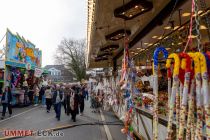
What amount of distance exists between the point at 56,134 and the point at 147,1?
5510 millimetres

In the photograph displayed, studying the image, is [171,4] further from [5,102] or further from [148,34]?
[5,102]

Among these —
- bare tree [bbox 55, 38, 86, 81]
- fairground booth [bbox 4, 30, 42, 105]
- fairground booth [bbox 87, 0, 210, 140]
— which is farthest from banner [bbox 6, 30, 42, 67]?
bare tree [bbox 55, 38, 86, 81]

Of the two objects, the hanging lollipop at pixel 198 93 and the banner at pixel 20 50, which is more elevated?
the banner at pixel 20 50

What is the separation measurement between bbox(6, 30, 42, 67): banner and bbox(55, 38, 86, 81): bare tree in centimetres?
3971

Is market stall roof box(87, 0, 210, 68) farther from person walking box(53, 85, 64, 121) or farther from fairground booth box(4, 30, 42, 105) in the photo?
fairground booth box(4, 30, 42, 105)

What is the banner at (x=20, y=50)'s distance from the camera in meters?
19.0

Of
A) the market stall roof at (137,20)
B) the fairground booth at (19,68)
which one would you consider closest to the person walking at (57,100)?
the market stall roof at (137,20)

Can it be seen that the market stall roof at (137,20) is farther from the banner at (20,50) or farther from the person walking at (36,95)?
the person walking at (36,95)

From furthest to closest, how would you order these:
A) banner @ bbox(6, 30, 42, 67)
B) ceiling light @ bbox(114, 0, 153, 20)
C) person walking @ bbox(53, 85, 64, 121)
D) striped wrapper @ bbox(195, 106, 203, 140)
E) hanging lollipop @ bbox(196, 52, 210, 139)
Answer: banner @ bbox(6, 30, 42, 67) < person walking @ bbox(53, 85, 64, 121) < ceiling light @ bbox(114, 0, 153, 20) < striped wrapper @ bbox(195, 106, 203, 140) < hanging lollipop @ bbox(196, 52, 210, 139)

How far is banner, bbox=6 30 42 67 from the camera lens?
62.5 feet

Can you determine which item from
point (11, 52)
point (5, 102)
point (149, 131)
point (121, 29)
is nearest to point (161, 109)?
point (149, 131)


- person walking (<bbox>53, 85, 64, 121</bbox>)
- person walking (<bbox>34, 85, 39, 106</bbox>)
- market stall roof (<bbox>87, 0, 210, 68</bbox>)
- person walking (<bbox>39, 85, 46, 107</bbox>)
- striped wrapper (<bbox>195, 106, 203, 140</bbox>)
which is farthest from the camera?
person walking (<bbox>34, 85, 39, 106</bbox>)

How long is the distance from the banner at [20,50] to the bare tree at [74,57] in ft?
130

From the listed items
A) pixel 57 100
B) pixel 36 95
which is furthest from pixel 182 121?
pixel 36 95
